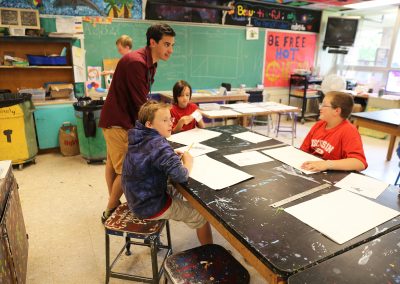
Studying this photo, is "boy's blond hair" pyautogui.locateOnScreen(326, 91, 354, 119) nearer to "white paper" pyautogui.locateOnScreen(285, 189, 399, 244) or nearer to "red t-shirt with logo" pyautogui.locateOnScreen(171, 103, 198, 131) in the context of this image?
"white paper" pyautogui.locateOnScreen(285, 189, 399, 244)

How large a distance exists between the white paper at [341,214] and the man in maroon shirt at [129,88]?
126cm

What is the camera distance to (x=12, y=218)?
1.46 metres

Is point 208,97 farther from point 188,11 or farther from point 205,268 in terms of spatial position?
point 205,268

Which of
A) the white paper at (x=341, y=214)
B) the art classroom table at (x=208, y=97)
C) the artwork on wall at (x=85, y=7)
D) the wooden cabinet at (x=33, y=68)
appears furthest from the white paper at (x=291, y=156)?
the artwork on wall at (x=85, y=7)

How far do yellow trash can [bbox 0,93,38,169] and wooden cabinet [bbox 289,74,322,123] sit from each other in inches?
182

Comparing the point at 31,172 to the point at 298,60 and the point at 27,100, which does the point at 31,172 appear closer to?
the point at 27,100

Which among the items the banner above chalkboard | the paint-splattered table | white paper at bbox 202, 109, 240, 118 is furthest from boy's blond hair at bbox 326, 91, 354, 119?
the banner above chalkboard

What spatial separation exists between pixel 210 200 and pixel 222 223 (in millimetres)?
146

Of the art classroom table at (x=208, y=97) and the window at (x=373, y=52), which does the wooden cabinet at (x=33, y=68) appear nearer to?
the art classroom table at (x=208, y=97)

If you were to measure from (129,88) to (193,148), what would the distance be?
1.92ft

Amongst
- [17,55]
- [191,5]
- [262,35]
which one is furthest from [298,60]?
[17,55]

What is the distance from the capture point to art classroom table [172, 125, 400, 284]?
86 centimetres

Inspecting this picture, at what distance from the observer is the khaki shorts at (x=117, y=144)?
6.70 feet

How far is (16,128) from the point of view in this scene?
10.6 feet
